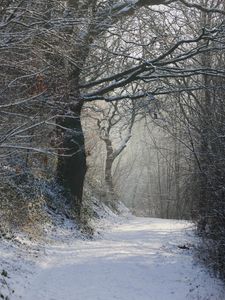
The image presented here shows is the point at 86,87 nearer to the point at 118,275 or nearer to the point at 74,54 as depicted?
the point at 74,54

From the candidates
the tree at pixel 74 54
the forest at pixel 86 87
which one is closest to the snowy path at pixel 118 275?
the forest at pixel 86 87

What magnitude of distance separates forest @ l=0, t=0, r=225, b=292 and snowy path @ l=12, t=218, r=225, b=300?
0.65 meters

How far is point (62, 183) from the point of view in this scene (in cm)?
1728

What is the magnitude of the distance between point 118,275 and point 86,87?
693 cm

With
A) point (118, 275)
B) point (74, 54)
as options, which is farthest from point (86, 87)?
point (118, 275)

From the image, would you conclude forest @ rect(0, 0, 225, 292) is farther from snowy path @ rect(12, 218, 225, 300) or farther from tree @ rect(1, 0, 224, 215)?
snowy path @ rect(12, 218, 225, 300)

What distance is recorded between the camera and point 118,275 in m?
10.5

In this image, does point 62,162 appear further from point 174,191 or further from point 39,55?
point 174,191

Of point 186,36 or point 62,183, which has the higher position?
point 186,36

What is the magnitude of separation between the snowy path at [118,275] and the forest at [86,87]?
2.12 ft

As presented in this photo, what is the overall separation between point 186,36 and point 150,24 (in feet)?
3.74

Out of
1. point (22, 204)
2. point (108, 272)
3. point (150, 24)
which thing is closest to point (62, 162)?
point (22, 204)

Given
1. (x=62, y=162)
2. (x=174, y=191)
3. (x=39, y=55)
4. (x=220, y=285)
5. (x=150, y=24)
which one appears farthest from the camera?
(x=174, y=191)

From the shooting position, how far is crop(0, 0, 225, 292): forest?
7.74m
